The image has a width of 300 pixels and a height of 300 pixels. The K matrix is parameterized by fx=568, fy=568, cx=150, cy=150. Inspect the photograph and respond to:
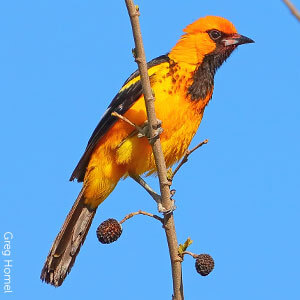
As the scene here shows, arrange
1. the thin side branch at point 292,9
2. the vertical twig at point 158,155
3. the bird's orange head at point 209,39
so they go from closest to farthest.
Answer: the thin side branch at point 292,9 < the vertical twig at point 158,155 < the bird's orange head at point 209,39

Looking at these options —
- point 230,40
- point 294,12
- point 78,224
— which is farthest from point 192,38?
point 294,12

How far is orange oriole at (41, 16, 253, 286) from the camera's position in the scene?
232 inches

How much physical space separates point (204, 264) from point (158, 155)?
0.89 metres

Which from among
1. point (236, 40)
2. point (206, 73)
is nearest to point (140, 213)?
point (206, 73)

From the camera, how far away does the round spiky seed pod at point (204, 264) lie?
4.27 meters

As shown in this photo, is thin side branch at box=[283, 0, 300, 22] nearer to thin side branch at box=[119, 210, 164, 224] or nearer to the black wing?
thin side branch at box=[119, 210, 164, 224]

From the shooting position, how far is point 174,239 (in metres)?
4.30

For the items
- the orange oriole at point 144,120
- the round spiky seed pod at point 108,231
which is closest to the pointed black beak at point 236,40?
the orange oriole at point 144,120

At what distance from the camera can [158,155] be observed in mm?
4352

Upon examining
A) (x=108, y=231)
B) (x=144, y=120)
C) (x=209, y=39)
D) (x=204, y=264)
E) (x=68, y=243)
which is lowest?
(x=204, y=264)

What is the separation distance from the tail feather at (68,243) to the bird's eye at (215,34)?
234 cm

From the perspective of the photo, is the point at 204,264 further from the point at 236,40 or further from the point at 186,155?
the point at 236,40

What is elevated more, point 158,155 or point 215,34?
point 215,34

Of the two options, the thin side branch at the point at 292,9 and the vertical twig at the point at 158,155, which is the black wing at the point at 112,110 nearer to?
the vertical twig at the point at 158,155
